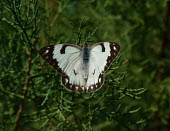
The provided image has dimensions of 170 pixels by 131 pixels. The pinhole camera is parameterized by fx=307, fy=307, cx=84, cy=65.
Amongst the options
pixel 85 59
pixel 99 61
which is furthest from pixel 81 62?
pixel 99 61

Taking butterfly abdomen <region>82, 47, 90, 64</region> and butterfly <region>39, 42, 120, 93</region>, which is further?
butterfly abdomen <region>82, 47, 90, 64</region>

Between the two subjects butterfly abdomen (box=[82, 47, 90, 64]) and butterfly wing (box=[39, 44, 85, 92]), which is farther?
butterfly abdomen (box=[82, 47, 90, 64])

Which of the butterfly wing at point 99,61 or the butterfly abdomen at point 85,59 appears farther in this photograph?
the butterfly abdomen at point 85,59

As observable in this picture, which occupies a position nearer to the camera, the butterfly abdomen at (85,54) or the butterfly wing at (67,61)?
the butterfly wing at (67,61)

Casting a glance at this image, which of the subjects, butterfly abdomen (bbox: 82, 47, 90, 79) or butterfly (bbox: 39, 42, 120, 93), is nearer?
butterfly (bbox: 39, 42, 120, 93)

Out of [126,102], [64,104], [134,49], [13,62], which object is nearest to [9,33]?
[13,62]

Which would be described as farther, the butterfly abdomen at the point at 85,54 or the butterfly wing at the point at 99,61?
the butterfly abdomen at the point at 85,54
